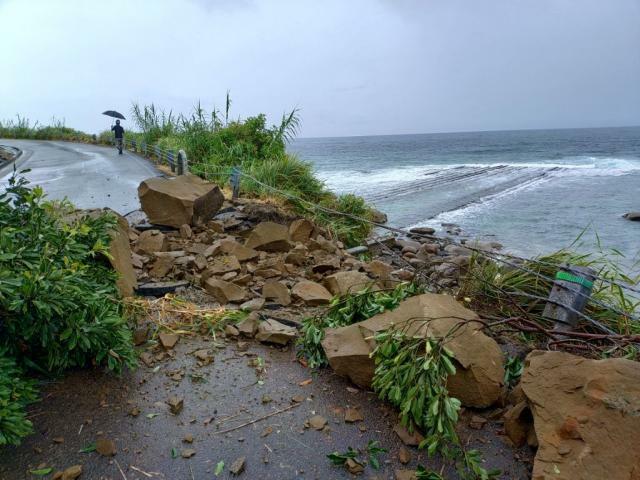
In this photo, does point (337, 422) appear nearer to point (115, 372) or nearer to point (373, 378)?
point (373, 378)

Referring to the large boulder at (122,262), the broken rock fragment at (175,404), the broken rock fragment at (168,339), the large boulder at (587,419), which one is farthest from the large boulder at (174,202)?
the large boulder at (587,419)

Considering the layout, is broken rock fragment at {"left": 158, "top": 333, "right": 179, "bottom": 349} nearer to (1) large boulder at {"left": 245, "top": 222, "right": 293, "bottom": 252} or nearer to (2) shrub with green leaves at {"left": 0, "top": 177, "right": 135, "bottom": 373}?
(2) shrub with green leaves at {"left": 0, "top": 177, "right": 135, "bottom": 373}

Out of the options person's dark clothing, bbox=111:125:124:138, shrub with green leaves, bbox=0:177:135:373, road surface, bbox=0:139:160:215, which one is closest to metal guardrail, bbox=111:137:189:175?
road surface, bbox=0:139:160:215

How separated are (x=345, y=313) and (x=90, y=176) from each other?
12.4 metres

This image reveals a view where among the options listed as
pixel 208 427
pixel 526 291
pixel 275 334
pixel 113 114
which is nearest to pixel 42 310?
pixel 208 427

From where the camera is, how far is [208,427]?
3.22 metres

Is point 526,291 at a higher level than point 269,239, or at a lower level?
lower

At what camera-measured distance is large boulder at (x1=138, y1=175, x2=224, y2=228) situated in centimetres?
739

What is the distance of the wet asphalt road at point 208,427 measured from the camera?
2854mm

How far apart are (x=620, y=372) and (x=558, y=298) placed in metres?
1.75

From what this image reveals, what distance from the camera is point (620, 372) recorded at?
8.78 ft

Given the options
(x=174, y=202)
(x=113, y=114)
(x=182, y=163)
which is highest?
(x=113, y=114)

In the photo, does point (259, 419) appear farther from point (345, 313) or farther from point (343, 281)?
point (343, 281)

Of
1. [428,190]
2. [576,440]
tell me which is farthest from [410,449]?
[428,190]
